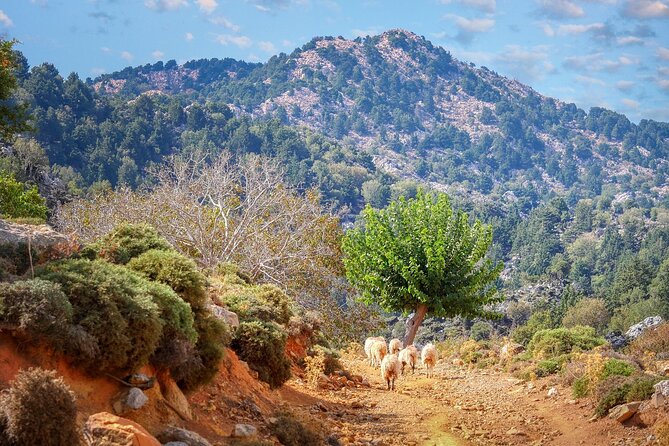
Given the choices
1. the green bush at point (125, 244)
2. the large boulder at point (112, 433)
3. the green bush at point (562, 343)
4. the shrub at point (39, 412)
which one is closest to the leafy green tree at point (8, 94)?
the green bush at point (125, 244)

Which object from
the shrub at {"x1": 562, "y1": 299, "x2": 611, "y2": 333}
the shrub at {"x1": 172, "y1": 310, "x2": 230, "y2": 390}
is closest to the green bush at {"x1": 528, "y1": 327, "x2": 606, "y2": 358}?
the shrub at {"x1": 172, "y1": 310, "x2": 230, "y2": 390}

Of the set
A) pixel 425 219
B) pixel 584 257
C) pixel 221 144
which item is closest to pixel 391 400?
pixel 425 219

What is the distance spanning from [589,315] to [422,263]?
40646 millimetres

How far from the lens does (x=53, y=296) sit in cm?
689

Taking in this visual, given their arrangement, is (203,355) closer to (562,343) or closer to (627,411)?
(627,411)

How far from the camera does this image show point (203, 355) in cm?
911

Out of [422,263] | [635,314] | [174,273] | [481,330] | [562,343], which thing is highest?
[422,263]

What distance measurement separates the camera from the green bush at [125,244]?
9.98 m

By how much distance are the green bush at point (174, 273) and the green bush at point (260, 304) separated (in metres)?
2.72

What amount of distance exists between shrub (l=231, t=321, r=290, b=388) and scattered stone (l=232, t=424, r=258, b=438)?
3.06 m

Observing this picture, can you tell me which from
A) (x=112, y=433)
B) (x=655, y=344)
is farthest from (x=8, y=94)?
(x=655, y=344)

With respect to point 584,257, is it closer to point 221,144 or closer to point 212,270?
point 221,144

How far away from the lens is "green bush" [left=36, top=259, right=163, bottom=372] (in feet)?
23.7

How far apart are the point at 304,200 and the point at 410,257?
7.75 m
